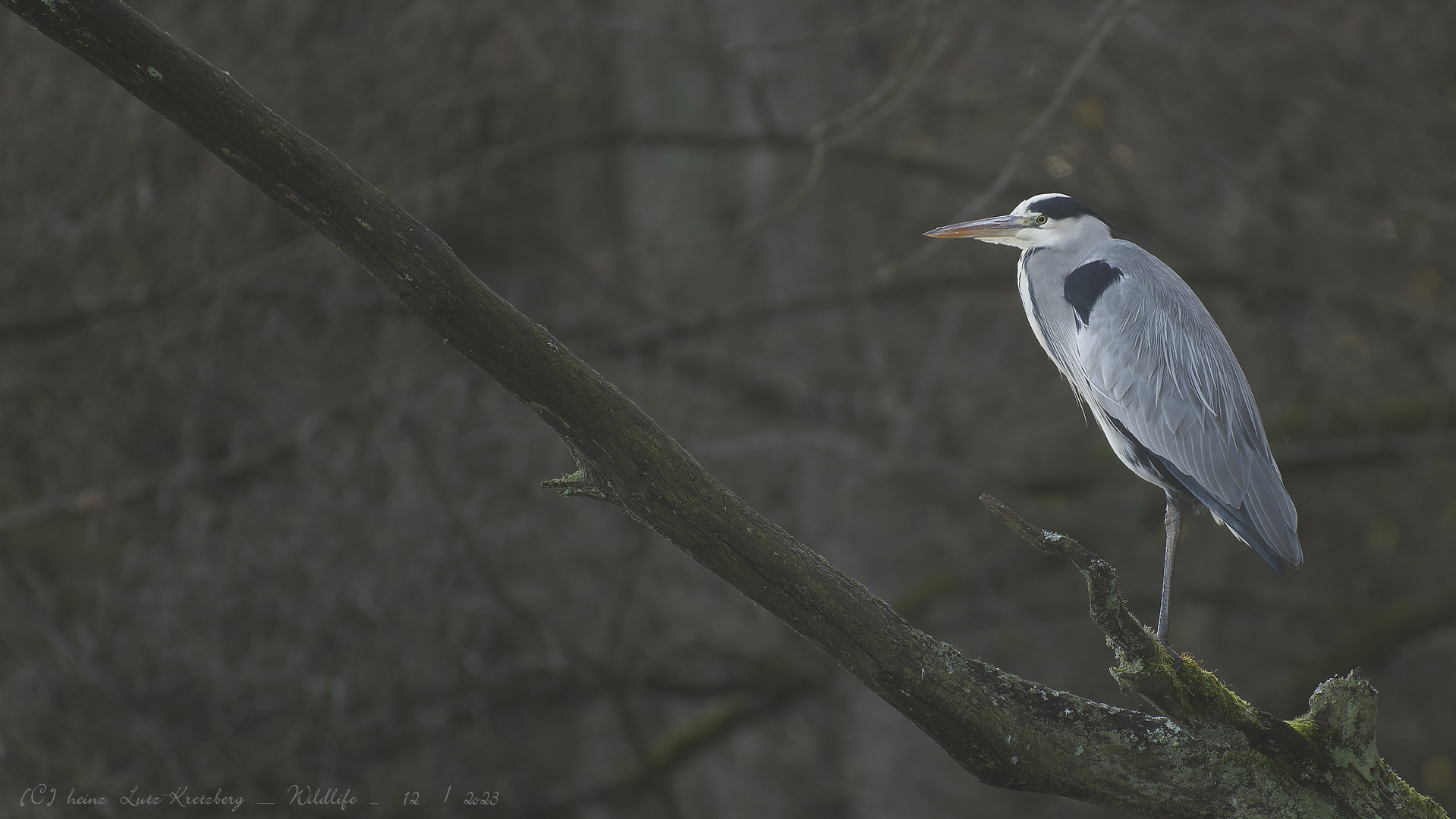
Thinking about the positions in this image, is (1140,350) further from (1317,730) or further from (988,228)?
(1317,730)

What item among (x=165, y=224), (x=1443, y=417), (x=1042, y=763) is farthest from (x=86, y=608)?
(x=1443, y=417)

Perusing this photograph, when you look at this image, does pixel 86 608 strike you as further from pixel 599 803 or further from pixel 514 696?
pixel 599 803

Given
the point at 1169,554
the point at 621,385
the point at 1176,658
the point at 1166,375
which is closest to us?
the point at 1176,658

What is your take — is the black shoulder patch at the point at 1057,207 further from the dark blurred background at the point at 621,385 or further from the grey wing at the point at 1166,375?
the dark blurred background at the point at 621,385

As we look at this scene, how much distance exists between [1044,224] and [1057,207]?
0.16 feet

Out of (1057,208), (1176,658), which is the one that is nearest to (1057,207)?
(1057,208)

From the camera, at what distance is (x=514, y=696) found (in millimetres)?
5117

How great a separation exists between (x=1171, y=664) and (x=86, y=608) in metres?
4.37

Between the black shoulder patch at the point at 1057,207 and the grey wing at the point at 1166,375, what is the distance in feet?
0.39

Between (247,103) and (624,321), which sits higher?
(247,103)

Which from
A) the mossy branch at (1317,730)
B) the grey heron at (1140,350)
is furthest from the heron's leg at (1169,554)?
the mossy branch at (1317,730)

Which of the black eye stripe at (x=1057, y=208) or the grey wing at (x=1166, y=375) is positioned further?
the black eye stripe at (x=1057, y=208)

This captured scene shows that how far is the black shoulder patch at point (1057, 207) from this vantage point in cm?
260

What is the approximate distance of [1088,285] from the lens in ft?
8.52
